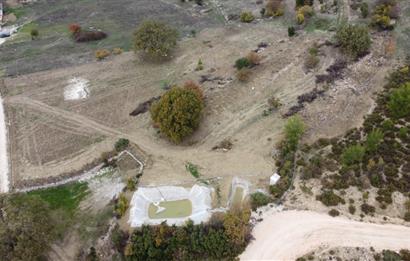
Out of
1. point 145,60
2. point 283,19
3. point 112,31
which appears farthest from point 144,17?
point 283,19

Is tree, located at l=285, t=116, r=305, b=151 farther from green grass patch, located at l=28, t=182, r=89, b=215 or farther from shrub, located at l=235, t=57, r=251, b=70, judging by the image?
green grass patch, located at l=28, t=182, r=89, b=215

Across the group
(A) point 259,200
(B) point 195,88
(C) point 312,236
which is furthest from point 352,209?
(B) point 195,88

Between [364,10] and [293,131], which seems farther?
[364,10]

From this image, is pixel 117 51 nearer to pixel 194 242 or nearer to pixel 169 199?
pixel 169 199

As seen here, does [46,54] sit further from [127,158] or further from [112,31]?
[127,158]

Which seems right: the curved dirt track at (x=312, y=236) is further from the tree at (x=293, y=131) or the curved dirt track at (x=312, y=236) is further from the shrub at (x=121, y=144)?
the shrub at (x=121, y=144)

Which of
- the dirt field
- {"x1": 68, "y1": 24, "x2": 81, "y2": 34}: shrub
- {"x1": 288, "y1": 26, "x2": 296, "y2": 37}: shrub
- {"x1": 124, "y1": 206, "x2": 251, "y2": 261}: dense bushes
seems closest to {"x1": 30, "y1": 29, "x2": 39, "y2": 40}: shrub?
{"x1": 68, "y1": 24, "x2": 81, "y2": 34}: shrub
